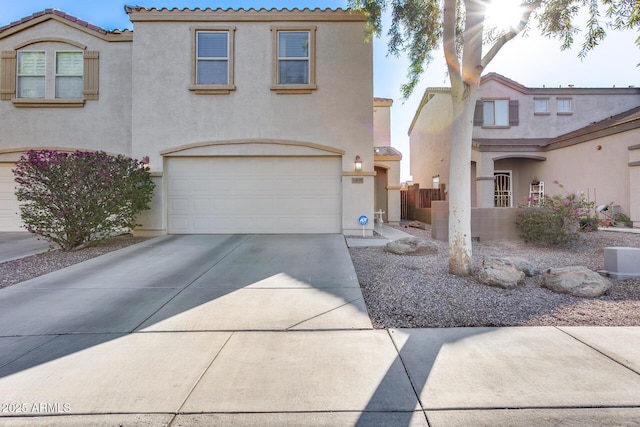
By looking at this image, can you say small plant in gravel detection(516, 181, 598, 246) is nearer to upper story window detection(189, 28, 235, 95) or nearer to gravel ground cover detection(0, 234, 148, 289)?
upper story window detection(189, 28, 235, 95)

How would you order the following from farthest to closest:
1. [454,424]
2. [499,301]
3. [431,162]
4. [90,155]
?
1. [431,162]
2. [90,155]
3. [499,301]
4. [454,424]

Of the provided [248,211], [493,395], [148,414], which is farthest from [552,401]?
[248,211]

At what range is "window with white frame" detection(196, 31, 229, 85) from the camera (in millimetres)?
9383

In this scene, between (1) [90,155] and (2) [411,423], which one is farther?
(1) [90,155]

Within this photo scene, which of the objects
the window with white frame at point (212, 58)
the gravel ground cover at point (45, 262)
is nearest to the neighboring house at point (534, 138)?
the window with white frame at point (212, 58)

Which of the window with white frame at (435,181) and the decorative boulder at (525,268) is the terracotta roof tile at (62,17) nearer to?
the decorative boulder at (525,268)

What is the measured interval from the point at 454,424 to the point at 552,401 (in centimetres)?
79

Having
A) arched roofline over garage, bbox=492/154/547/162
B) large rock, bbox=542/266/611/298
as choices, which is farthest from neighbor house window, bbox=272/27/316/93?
arched roofline over garage, bbox=492/154/547/162

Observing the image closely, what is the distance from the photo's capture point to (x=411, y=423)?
2121 mm

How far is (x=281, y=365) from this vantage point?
2789mm

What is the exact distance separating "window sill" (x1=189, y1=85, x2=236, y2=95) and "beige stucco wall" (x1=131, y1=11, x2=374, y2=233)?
0.11 m

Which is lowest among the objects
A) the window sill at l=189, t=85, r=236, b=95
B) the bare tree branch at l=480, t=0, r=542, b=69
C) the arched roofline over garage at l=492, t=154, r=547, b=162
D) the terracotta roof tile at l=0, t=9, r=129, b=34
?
the arched roofline over garage at l=492, t=154, r=547, b=162

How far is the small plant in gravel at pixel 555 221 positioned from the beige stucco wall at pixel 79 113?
11.3m

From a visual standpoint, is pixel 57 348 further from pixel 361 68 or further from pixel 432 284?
pixel 361 68
